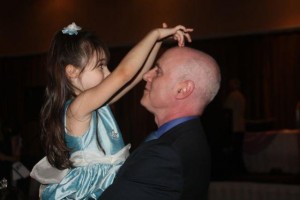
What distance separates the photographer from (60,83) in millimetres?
1678

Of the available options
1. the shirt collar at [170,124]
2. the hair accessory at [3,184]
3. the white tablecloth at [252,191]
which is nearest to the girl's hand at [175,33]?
the shirt collar at [170,124]

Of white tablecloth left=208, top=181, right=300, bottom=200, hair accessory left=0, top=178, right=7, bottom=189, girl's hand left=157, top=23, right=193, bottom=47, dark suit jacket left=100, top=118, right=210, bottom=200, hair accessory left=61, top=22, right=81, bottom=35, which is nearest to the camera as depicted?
dark suit jacket left=100, top=118, right=210, bottom=200

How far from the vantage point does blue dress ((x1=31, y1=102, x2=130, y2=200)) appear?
1646 millimetres

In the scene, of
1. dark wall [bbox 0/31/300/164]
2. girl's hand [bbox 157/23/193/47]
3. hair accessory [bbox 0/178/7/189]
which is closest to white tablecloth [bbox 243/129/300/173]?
dark wall [bbox 0/31/300/164]

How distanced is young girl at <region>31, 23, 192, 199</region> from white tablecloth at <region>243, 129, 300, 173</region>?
209 inches

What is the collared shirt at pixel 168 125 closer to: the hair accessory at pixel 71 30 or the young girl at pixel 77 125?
the young girl at pixel 77 125

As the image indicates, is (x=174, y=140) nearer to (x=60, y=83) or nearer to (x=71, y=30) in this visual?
(x=60, y=83)

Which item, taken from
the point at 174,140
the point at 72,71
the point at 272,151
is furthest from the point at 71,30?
the point at 272,151

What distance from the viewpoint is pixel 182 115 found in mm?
1506

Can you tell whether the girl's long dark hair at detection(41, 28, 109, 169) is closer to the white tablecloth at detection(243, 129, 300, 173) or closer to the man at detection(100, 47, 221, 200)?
the man at detection(100, 47, 221, 200)

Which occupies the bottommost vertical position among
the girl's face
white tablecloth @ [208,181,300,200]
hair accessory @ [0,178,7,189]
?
white tablecloth @ [208,181,300,200]

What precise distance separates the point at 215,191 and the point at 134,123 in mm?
6047

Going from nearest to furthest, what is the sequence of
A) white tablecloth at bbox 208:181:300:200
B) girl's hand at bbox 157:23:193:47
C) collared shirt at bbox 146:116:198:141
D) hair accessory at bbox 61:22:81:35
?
collared shirt at bbox 146:116:198:141, girl's hand at bbox 157:23:193:47, hair accessory at bbox 61:22:81:35, white tablecloth at bbox 208:181:300:200

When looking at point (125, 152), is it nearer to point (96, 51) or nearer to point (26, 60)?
point (96, 51)
